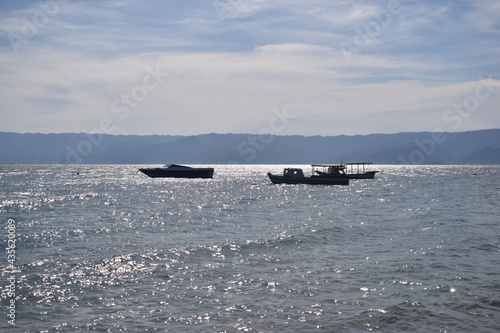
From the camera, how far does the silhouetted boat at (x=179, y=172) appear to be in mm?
138500

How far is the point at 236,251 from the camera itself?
25625mm

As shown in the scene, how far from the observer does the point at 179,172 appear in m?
139

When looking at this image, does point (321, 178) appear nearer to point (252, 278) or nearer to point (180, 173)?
point (180, 173)

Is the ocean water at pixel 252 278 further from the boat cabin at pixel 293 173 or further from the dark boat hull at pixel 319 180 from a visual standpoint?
the boat cabin at pixel 293 173

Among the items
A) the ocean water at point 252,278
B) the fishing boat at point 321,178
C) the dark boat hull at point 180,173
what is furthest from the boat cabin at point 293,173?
the ocean water at point 252,278

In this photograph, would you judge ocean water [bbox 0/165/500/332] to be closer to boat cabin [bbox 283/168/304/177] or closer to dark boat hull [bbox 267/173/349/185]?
dark boat hull [bbox 267/173/349/185]

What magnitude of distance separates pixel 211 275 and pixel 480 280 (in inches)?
488

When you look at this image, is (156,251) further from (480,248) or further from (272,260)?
(480,248)

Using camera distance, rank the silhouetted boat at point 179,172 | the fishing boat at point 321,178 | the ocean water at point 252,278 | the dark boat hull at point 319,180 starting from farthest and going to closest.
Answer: the silhouetted boat at point 179,172, the fishing boat at point 321,178, the dark boat hull at point 319,180, the ocean water at point 252,278

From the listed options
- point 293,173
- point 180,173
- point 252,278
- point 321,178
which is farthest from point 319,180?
point 252,278

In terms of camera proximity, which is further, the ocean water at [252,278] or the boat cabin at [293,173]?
the boat cabin at [293,173]

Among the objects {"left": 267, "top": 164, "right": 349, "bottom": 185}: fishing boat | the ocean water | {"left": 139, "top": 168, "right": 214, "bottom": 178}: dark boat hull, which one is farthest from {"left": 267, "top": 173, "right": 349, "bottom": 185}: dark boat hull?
the ocean water

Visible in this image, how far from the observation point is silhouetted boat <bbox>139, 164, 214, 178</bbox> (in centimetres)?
13850

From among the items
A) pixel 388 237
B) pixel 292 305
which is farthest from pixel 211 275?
pixel 388 237
